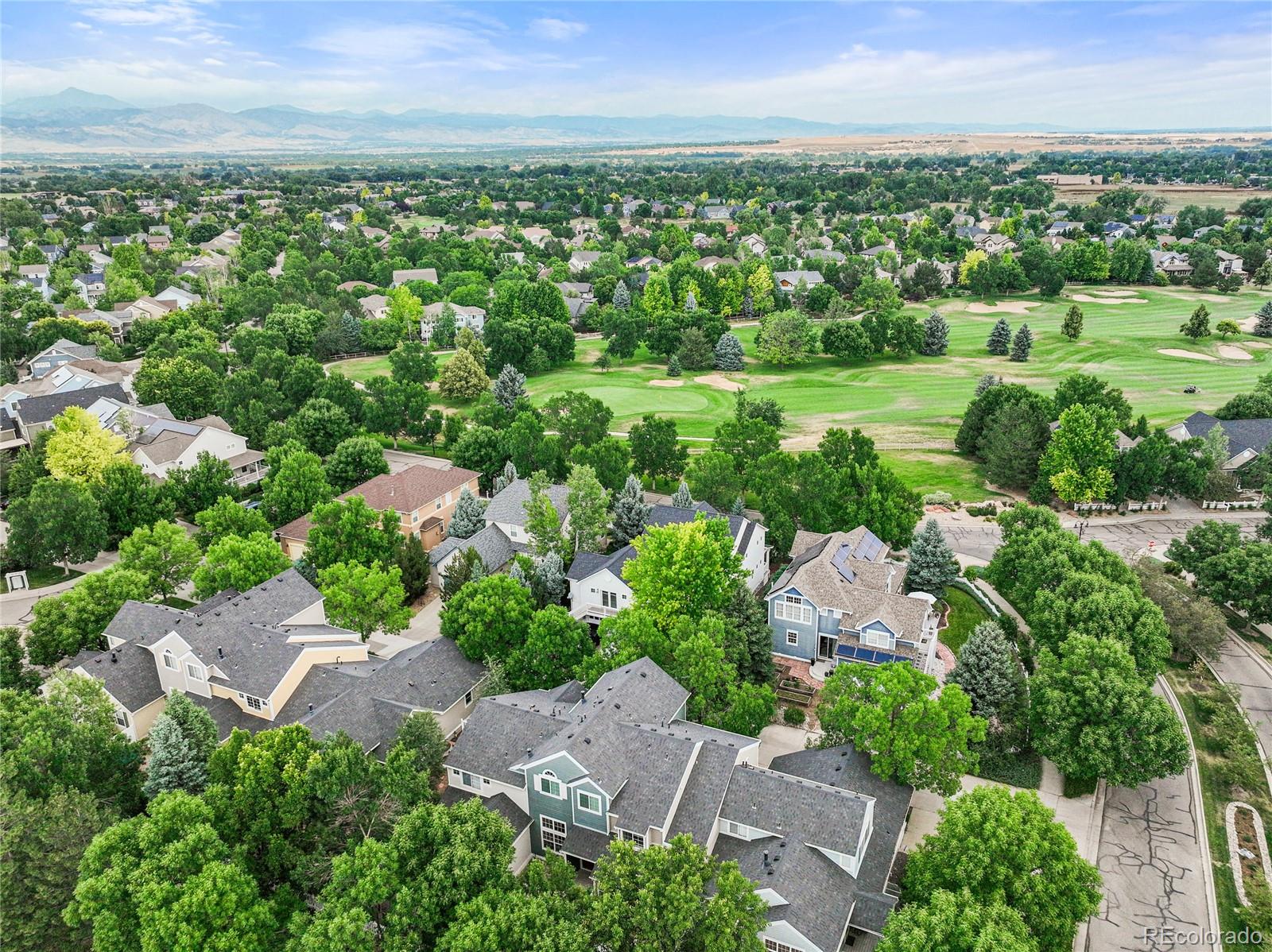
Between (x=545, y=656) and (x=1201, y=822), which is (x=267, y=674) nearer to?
(x=545, y=656)

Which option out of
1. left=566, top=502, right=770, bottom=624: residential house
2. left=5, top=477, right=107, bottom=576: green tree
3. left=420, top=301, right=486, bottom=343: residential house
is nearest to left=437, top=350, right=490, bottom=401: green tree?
left=420, top=301, right=486, bottom=343: residential house

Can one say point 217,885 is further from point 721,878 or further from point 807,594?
point 807,594

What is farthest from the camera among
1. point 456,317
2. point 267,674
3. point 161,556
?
point 456,317

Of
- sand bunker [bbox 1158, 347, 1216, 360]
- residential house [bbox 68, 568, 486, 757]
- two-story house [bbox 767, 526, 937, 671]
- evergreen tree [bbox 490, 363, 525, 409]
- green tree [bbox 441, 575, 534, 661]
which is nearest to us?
residential house [bbox 68, 568, 486, 757]

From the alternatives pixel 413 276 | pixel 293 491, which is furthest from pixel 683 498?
pixel 413 276

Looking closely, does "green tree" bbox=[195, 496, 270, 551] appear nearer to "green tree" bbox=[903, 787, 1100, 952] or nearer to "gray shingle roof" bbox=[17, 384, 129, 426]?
"gray shingle roof" bbox=[17, 384, 129, 426]

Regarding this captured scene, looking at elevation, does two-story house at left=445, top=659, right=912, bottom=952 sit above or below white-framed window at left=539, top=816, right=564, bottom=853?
above
